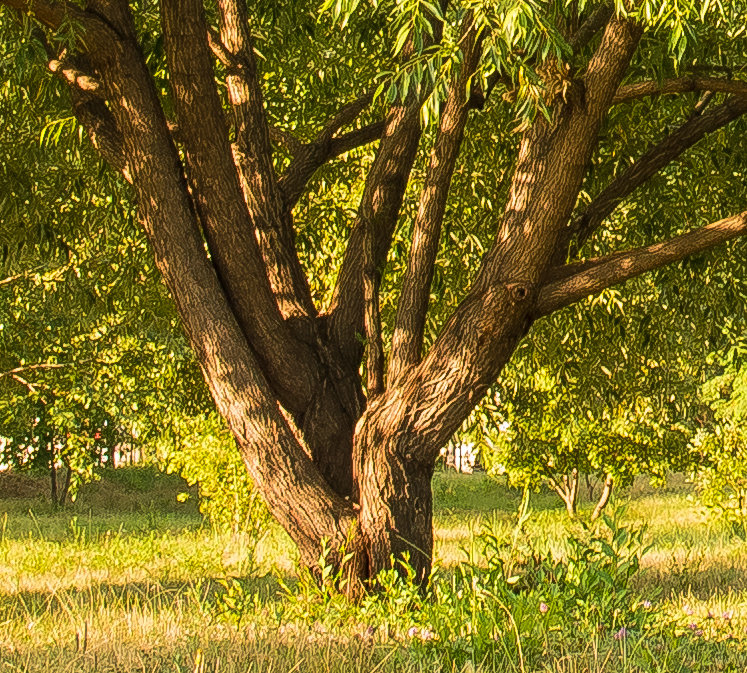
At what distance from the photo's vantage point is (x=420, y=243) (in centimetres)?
642

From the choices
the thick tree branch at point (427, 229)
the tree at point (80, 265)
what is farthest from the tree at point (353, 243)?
the tree at point (80, 265)

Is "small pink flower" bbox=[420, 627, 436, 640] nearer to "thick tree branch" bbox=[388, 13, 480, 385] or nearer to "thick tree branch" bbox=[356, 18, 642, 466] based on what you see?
"thick tree branch" bbox=[356, 18, 642, 466]

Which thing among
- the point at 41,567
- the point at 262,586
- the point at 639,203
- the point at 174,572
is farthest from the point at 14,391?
the point at 639,203

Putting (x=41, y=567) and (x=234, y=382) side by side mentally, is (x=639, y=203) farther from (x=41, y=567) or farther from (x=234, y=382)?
(x=41, y=567)

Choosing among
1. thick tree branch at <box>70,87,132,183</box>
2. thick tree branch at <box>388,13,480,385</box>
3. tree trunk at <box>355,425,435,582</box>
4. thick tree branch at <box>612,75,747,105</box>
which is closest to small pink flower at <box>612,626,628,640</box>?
tree trunk at <box>355,425,435,582</box>

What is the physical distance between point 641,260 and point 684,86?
4.29 feet

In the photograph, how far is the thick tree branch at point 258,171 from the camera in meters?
6.93

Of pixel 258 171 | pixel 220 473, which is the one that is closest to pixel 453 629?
pixel 258 171

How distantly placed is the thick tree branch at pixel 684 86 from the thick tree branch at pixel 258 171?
7.62 ft

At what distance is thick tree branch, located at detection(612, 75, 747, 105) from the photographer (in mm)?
6504

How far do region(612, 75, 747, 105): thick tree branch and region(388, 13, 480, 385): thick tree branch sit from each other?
1.05 meters

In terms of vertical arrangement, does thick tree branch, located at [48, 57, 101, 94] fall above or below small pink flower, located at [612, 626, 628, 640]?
above

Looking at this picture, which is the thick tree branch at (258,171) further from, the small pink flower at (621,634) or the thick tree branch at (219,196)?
the small pink flower at (621,634)

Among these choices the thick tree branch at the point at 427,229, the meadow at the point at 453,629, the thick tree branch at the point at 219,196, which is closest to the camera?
the meadow at the point at 453,629
